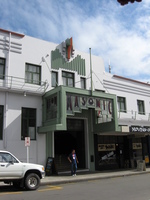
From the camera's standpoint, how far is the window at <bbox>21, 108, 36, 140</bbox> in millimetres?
16922

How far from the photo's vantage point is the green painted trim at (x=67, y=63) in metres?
19.3

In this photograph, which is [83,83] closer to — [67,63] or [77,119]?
[67,63]

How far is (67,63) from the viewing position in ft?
65.8

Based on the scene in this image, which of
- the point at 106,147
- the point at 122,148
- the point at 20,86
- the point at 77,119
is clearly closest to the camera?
the point at 20,86

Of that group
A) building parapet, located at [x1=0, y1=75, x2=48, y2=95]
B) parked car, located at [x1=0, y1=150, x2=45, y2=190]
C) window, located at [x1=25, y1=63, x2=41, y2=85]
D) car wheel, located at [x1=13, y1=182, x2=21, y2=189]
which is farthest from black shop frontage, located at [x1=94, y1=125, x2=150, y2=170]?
parked car, located at [x1=0, y1=150, x2=45, y2=190]

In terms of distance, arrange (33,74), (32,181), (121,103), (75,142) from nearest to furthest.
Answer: (32,181)
(33,74)
(75,142)
(121,103)

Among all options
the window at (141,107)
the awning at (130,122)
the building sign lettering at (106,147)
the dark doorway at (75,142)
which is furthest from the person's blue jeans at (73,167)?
the window at (141,107)

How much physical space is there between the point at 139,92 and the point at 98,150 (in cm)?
923

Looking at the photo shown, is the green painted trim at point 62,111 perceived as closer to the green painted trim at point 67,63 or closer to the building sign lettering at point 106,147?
the building sign lettering at point 106,147

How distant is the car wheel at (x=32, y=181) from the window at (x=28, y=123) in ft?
19.2

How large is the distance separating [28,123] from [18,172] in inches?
263

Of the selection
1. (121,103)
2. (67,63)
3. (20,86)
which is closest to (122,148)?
(121,103)

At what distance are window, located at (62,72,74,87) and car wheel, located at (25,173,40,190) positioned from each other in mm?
9911

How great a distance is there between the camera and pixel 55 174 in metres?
16.8
